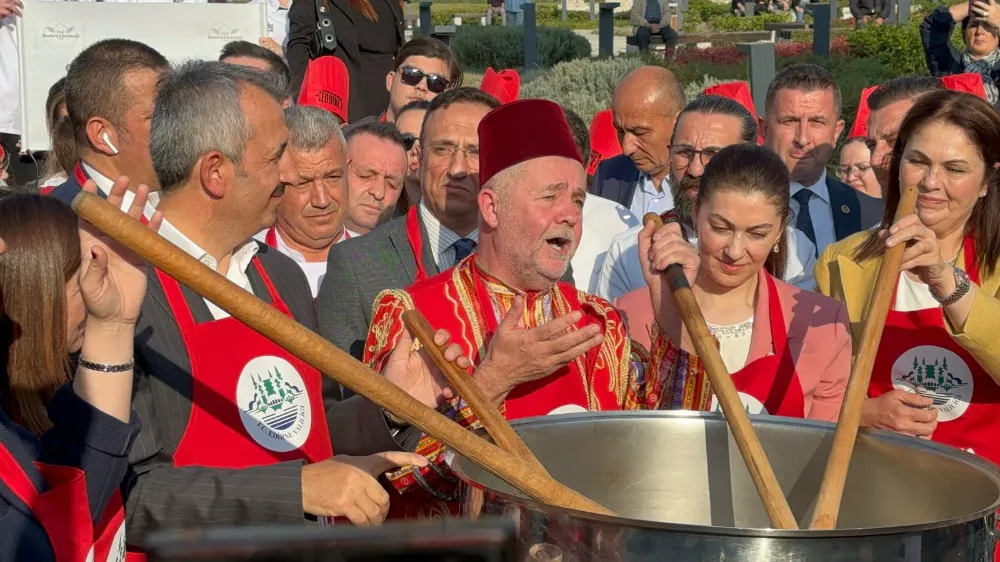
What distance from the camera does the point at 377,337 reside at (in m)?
3.29

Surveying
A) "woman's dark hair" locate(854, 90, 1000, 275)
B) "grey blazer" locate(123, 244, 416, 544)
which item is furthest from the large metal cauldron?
"woman's dark hair" locate(854, 90, 1000, 275)

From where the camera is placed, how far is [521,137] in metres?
3.47

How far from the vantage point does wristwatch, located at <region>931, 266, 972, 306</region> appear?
3.36m

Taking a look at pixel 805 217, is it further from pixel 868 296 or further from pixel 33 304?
pixel 33 304

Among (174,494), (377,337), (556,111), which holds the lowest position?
(174,494)

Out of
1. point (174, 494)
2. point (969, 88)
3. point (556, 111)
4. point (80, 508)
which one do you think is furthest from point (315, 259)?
point (969, 88)

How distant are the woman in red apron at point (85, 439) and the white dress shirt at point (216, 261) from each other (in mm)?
475

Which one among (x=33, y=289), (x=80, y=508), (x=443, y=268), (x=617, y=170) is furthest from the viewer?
(x=617, y=170)

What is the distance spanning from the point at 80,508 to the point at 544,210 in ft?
4.82

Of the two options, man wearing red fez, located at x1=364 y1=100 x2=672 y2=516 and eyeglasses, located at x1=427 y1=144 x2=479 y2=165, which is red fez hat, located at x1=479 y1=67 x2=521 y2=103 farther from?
man wearing red fez, located at x1=364 y1=100 x2=672 y2=516

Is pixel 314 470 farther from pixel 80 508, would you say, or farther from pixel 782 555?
pixel 782 555

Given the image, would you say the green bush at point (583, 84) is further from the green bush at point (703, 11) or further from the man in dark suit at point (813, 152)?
the green bush at point (703, 11)

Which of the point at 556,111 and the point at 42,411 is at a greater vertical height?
the point at 556,111

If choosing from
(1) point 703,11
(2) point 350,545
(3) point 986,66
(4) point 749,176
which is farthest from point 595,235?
(1) point 703,11
